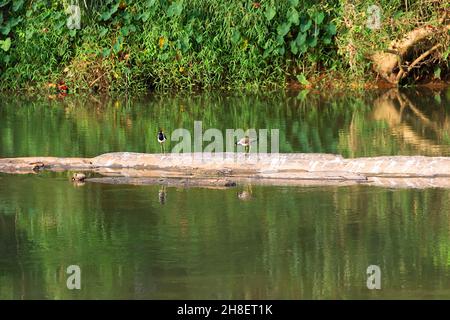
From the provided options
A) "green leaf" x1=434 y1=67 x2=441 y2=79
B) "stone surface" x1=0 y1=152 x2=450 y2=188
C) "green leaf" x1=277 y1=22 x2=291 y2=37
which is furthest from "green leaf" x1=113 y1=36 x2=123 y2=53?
"stone surface" x1=0 y1=152 x2=450 y2=188

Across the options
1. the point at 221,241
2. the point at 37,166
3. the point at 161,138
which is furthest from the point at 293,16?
the point at 221,241

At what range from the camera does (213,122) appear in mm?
18688

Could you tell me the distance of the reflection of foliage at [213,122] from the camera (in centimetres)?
1625

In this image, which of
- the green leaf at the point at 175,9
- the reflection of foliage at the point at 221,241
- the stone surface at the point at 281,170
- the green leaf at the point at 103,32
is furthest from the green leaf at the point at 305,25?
the reflection of foliage at the point at 221,241

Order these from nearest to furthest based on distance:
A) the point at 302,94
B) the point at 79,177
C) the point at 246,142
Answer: the point at 79,177 < the point at 246,142 < the point at 302,94

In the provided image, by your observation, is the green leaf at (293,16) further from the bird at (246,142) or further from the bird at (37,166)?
the bird at (37,166)

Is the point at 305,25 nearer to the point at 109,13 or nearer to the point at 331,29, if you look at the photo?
the point at 331,29

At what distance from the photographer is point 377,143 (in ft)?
53.2

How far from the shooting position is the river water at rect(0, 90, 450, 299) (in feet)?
32.5

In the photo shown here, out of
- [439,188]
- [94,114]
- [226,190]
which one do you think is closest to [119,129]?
[94,114]

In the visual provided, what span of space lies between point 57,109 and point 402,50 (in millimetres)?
5923

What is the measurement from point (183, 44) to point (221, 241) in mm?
12237

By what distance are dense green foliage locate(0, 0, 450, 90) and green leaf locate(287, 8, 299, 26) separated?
0.12 feet

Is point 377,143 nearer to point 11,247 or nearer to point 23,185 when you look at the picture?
point 23,185
